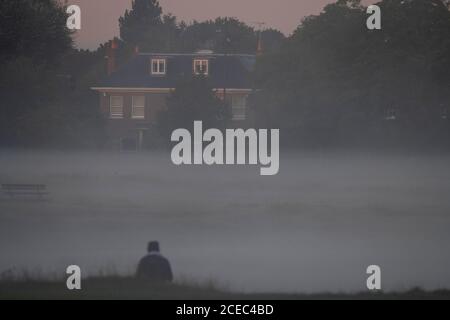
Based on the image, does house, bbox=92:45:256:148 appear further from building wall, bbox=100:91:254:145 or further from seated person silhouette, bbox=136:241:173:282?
seated person silhouette, bbox=136:241:173:282

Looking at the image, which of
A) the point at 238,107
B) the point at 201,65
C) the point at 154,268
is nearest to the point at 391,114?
the point at 238,107

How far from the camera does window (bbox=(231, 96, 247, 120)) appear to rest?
4172cm

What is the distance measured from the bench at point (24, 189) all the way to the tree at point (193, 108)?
5730 mm

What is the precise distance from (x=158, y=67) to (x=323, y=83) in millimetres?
7976

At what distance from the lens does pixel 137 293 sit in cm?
1403

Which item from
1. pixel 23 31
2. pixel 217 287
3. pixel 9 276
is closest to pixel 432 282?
pixel 217 287

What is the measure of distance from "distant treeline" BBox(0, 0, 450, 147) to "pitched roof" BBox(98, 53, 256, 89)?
1607mm

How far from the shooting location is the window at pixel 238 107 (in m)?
41.7

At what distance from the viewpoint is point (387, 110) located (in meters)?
40.2

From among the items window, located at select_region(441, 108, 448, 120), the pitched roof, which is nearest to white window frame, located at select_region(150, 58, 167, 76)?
the pitched roof

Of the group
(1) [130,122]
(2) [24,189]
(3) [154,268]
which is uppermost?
(1) [130,122]

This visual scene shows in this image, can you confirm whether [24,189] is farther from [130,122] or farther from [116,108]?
[116,108]

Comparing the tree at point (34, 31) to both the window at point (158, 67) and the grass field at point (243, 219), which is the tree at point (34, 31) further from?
the window at point (158, 67)
